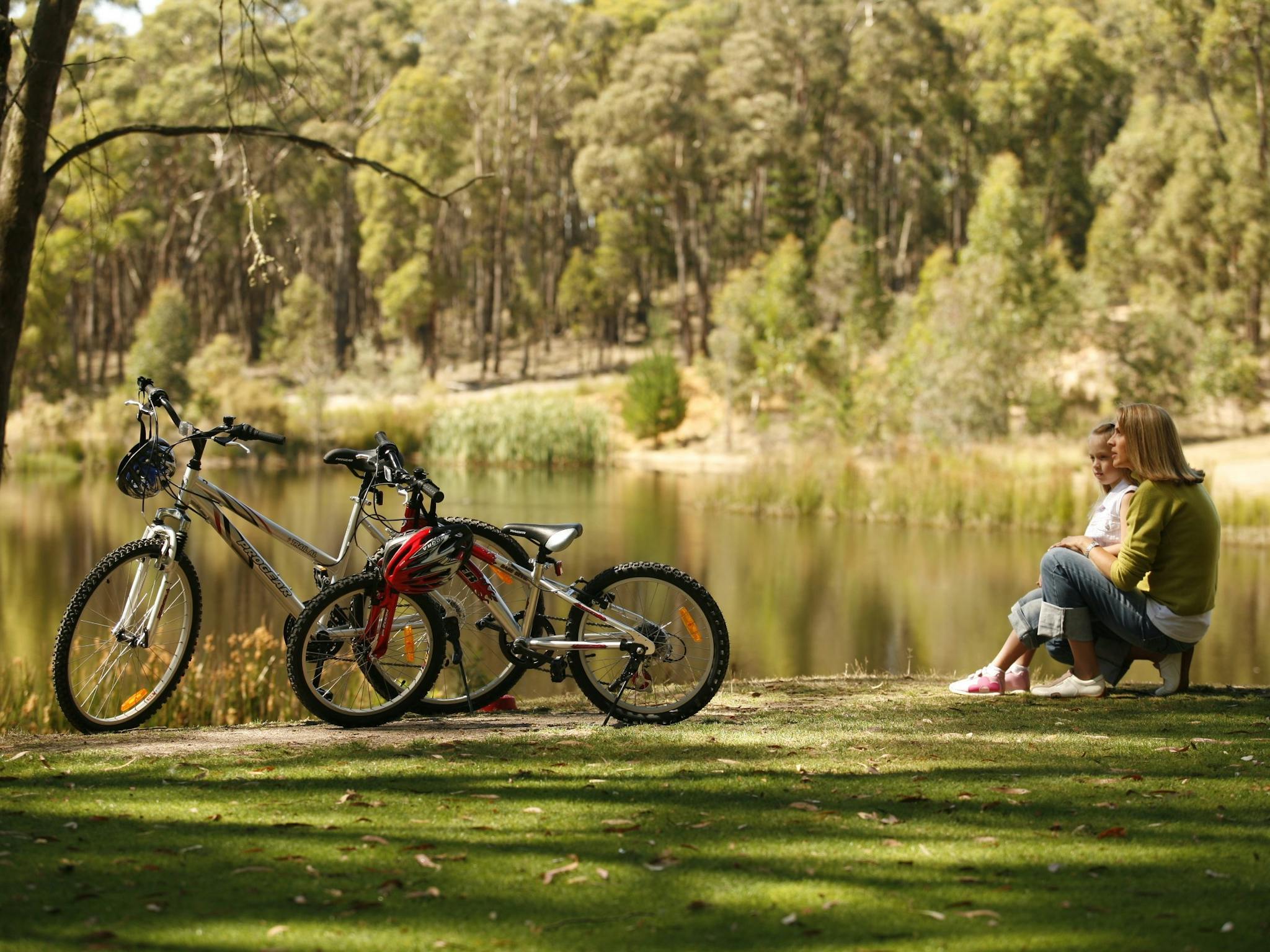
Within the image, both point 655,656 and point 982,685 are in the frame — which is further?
point 982,685

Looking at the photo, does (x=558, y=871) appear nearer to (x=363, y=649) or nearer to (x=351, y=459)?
(x=363, y=649)

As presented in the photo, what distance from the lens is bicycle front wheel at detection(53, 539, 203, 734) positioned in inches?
196

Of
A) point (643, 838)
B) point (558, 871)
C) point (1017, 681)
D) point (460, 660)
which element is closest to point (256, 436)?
point (460, 660)

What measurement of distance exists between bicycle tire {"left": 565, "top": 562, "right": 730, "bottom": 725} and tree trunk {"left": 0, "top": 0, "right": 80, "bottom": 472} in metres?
2.77

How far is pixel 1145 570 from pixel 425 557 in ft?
8.84

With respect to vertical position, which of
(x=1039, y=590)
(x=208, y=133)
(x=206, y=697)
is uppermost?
(x=208, y=133)

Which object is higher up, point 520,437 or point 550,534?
point 520,437

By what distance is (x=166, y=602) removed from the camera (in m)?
5.21

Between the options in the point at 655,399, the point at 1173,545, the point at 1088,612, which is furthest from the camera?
the point at 655,399

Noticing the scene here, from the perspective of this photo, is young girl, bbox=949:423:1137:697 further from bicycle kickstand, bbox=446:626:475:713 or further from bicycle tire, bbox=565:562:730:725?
bicycle kickstand, bbox=446:626:475:713

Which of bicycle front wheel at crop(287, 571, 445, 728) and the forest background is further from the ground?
the forest background

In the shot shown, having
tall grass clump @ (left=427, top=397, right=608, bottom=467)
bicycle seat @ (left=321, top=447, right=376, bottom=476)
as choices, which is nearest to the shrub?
tall grass clump @ (left=427, top=397, right=608, bottom=467)

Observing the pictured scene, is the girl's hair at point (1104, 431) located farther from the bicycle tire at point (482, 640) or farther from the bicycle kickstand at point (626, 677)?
the bicycle tire at point (482, 640)

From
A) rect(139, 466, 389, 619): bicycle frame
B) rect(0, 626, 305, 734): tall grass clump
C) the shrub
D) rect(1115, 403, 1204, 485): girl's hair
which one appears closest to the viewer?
rect(139, 466, 389, 619): bicycle frame
